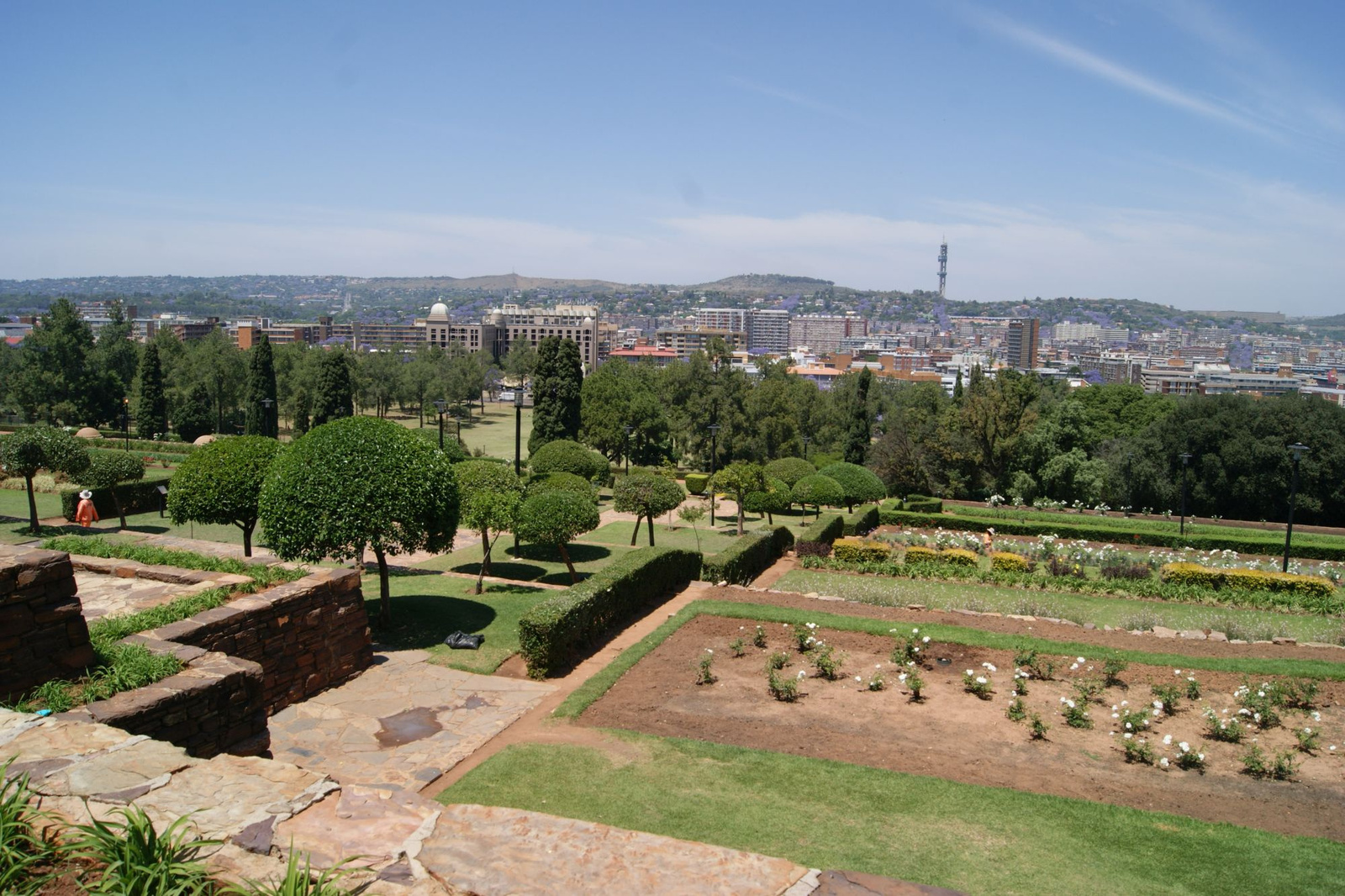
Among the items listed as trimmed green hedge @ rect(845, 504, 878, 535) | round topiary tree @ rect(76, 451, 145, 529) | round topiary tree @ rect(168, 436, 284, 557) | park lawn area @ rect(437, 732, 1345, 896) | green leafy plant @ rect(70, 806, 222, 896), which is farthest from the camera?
trimmed green hedge @ rect(845, 504, 878, 535)

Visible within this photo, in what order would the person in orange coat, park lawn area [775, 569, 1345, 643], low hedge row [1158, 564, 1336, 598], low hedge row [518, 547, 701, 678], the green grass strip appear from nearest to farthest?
the green grass strip
low hedge row [518, 547, 701, 678]
park lawn area [775, 569, 1345, 643]
low hedge row [1158, 564, 1336, 598]
the person in orange coat

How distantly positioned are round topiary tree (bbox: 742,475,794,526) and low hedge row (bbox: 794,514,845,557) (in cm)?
306

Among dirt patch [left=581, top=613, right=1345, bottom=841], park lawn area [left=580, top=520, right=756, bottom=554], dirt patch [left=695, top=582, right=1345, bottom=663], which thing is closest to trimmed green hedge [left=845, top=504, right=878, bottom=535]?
park lawn area [left=580, top=520, right=756, bottom=554]

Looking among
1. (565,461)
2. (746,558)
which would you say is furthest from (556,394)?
(746,558)

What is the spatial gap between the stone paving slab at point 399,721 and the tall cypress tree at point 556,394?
26.9m

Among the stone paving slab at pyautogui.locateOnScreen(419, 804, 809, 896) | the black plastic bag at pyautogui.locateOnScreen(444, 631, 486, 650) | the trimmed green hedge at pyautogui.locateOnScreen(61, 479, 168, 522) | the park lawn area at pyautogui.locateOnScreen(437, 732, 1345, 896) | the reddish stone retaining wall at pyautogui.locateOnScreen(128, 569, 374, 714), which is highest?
the stone paving slab at pyautogui.locateOnScreen(419, 804, 809, 896)

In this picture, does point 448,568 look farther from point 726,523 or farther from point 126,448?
point 126,448

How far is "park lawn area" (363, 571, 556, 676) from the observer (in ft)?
38.2

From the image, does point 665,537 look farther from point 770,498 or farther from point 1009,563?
point 1009,563

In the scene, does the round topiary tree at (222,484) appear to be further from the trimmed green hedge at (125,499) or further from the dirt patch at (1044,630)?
the trimmed green hedge at (125,499)

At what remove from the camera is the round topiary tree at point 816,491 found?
25922 millimetres

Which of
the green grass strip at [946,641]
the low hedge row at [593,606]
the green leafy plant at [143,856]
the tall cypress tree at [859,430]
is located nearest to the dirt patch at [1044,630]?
the green grass strip at [946,641]

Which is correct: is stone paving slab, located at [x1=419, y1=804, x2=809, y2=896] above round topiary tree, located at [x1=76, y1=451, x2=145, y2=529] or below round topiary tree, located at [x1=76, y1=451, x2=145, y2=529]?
above

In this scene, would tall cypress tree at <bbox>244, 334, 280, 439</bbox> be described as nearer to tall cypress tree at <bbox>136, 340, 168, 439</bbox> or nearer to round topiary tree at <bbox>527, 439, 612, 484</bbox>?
tall cypress tree at <bbox>136, 340, 168, 439</bbox>
